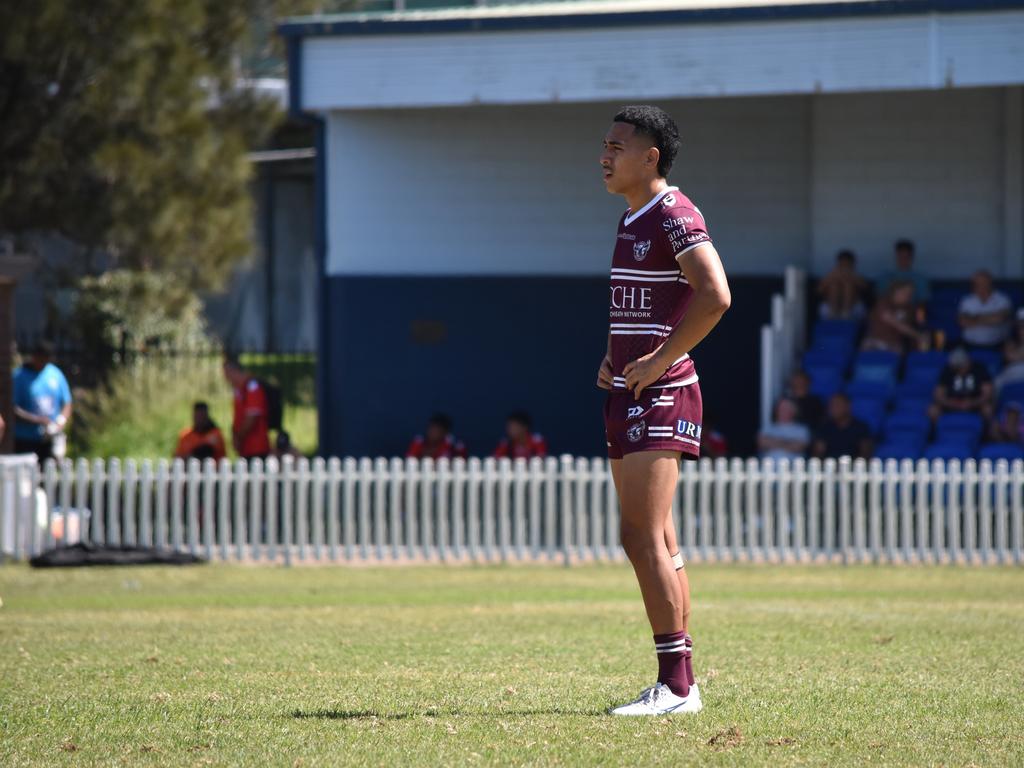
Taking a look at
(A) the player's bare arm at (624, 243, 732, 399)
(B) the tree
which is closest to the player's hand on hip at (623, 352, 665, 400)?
(A) the player's bare arm at (624, 243, 732, 399)

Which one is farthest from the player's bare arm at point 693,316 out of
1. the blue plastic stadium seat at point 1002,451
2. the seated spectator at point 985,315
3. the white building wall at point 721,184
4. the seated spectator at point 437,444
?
the white building wall at point 721,184

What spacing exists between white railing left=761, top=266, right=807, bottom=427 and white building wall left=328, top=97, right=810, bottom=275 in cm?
107

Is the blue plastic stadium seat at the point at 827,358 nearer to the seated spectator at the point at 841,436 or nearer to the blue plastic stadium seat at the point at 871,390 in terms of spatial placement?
the blue plastic stadium seat at the point at 871,390

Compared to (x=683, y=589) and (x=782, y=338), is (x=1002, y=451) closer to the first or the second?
(x=782, y=338)

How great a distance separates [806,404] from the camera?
16.9 metres

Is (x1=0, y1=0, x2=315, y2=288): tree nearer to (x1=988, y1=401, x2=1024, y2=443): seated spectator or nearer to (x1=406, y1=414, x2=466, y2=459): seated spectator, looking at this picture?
(x1=406, y1=414, x2=466, y2=459): seated spectator

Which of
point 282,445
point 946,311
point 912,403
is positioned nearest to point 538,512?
point 282,445

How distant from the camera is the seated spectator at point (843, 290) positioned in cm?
1845

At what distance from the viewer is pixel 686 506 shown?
50.4ft

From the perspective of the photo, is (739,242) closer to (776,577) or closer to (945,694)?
(776,577)

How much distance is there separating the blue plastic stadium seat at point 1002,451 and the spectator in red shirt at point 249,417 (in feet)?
24.6

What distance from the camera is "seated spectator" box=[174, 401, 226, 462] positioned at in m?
17.5

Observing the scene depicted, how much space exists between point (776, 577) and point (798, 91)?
18.0 feet

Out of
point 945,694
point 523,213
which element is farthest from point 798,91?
point 945,694
